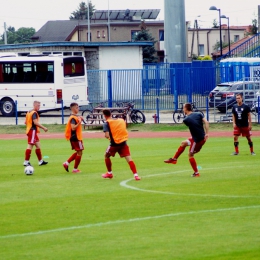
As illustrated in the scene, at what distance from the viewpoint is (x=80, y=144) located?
60.4 feet

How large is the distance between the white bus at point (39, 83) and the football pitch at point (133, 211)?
20851mm

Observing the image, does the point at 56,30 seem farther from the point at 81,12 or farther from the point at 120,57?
the point at 120,57

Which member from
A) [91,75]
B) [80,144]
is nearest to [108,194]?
[80,144]

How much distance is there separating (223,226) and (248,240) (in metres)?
1.07

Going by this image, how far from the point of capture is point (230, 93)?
39469 mm

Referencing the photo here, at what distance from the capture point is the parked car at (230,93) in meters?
37.6

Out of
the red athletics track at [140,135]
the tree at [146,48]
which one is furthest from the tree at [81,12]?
the red athletics track at [140,135]

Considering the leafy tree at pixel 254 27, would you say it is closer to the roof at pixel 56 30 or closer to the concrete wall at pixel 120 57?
the roof at pixel 56 30

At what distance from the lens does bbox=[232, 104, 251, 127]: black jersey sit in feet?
71.7

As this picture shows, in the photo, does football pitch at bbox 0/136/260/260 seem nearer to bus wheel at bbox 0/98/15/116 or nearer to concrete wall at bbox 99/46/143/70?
bus wheel at bbox 0/98/15/116

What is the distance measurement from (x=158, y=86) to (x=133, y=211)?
31.8m

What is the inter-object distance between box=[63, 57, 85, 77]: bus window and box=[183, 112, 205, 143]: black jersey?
26.6 meters

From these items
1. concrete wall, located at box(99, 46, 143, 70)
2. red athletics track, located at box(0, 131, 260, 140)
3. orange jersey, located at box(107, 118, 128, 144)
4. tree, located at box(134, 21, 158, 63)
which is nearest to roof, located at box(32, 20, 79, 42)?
tree, located at box(134, 21, 158, 63)

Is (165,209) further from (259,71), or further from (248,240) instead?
(259,71)
